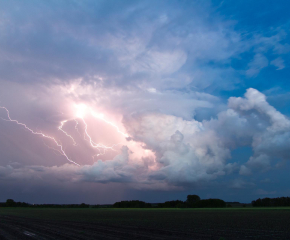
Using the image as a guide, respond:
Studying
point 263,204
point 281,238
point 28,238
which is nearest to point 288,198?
point 263,204

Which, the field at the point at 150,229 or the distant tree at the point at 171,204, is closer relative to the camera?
the field at the point at 150,229

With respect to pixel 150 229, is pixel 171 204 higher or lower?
higher

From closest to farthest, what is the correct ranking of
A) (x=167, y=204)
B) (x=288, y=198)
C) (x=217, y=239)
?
(x=217, y=239) < (x=288, y=198) < (x=167, y=204)

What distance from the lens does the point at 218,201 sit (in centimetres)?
17950

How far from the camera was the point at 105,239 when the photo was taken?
2048cm

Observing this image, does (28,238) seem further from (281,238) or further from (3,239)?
(281,238)

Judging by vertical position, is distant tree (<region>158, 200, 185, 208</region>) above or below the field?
above

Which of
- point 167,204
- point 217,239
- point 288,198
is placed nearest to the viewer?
point 217,239

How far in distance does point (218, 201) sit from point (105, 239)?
175412 mm

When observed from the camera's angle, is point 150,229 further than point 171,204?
No

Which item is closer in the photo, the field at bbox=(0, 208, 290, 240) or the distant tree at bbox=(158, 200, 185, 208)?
the field at bbox=(0, 208, 290, 240)

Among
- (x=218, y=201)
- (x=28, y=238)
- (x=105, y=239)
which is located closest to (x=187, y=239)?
(x=105, y=239)

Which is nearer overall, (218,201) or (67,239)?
(67,239)

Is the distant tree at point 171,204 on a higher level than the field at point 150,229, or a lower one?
higher
